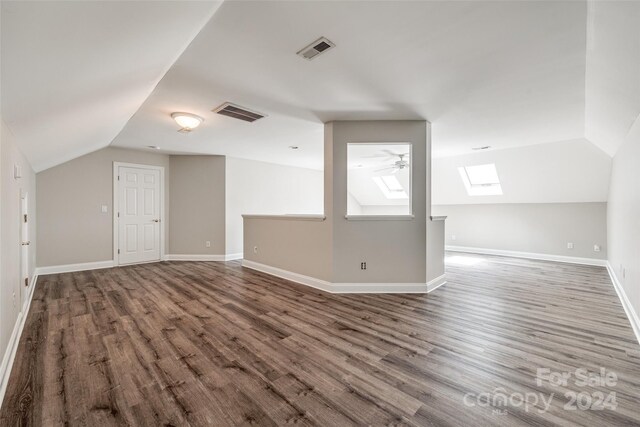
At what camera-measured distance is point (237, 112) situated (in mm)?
3439

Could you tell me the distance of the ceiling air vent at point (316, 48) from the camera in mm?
2002

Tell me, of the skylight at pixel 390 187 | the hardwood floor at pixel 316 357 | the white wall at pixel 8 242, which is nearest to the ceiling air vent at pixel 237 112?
the white wall at pixel 8 242

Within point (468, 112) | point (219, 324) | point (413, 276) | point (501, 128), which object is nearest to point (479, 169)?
point (501, 128)

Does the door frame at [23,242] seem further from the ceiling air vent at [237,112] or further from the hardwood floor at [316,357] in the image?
the ceiling air vent at [237,112]

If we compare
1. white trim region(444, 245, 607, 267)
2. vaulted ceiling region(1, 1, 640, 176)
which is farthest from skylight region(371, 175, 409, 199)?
vaulted ceiling region(1, 1, 640, 176)

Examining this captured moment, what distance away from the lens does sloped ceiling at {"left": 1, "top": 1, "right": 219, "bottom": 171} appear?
3.78 ft

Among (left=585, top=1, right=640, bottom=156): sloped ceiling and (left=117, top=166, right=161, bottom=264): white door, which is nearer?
(left=585, top=1, right=640, bottom=156): sloped ceiling

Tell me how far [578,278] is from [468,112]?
11.5ft

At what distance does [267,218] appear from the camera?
4875 millimetres

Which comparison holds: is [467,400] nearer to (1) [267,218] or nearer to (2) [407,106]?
(2) [407,106]

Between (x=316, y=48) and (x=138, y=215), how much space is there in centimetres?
539

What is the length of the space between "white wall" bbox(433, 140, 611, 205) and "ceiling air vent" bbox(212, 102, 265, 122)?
468 cm

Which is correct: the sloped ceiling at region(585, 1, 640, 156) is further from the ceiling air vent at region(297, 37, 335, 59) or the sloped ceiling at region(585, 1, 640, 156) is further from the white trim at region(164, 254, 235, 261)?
the white trim at region(164, 254, 235, 261)

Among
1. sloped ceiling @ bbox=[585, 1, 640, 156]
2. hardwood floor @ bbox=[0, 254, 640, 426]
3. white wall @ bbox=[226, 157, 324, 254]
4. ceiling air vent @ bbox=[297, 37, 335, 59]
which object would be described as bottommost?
hardwood floor @ bbox=[0, 254, 640, 426]
